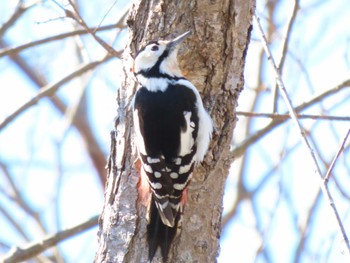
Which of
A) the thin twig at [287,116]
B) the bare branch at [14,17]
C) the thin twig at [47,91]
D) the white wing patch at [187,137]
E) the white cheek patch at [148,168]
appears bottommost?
the white cheek patch at [148,168]

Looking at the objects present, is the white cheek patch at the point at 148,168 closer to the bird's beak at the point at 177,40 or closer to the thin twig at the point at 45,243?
the bird's beak at the point at 177,40

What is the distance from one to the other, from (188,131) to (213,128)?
0.63 ft

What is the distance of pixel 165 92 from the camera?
13.2ft

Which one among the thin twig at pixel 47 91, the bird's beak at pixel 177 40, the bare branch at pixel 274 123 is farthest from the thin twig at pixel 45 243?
the bird's beak at pixel 177 40

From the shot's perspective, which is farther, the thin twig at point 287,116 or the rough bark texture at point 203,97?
the thin twig at point 287,116

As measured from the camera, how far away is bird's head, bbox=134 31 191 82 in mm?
4012

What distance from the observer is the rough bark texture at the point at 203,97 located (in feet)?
12.6

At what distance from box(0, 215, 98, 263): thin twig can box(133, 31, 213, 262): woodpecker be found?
105 cm

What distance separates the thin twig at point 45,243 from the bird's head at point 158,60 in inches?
40.8

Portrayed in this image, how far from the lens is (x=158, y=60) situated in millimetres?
4184

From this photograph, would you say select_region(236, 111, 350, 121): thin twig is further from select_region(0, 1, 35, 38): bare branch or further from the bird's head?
select_region(0, 1, 35, 38): bare branch

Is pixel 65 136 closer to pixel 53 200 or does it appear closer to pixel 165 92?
pixel 53 200

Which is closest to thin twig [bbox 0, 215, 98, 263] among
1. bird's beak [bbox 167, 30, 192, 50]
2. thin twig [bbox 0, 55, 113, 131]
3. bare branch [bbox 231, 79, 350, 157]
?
thin twig [bbox 0, 55, 113, 131]

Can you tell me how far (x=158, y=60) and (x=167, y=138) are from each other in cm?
58
